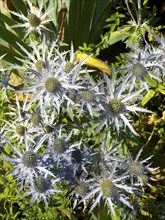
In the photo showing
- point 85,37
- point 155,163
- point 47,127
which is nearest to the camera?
point 47,127

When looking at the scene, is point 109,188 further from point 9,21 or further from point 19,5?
point 19,5

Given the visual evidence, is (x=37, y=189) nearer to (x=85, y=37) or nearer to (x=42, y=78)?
(x=42, y=78)

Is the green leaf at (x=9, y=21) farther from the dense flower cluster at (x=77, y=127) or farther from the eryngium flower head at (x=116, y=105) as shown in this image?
the eryngium flower head at (x=116, y=105)

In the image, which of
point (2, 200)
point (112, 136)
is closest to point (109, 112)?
point (112, 136)

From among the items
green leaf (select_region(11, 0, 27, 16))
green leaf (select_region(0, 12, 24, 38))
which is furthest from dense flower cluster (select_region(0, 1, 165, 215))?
green leaf (select_region(11, 0, 27, 16))

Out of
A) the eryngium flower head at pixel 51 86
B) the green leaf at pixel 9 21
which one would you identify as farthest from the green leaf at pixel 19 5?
the eryngium flower head at pixel 51 86

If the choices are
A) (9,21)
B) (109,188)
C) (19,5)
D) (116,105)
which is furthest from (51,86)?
(19,5)

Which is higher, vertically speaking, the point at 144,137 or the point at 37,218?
the point at 144,137

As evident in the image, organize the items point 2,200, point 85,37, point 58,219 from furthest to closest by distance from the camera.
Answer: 1. point 85,37
2. point 2,200
3. point 58,219

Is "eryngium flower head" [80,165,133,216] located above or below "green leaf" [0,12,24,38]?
below

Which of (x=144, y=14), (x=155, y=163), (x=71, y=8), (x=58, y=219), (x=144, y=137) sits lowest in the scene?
(x=58, y=219)

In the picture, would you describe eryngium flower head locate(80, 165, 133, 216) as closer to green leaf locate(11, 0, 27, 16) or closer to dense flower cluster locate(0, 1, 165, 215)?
dense flower cluster locate(0, 1, 165, 215)
